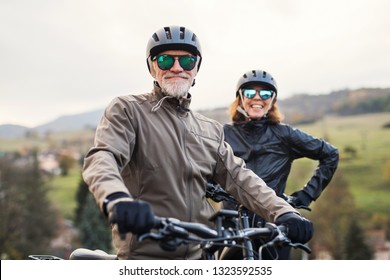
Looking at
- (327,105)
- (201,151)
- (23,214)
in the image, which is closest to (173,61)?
(201,151)

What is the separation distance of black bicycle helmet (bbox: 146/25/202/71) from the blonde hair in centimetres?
242

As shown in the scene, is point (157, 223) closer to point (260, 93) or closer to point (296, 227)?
point (296, 227)

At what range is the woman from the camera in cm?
604

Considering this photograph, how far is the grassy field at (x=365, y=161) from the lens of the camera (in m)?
57.7

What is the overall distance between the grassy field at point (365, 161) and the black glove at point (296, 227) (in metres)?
53.9

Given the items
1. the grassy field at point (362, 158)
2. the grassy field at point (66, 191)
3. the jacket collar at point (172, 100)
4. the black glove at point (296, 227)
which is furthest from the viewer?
the grassy field at point (66, 191)

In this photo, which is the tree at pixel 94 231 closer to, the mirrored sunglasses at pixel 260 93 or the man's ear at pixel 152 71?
the mirrored sunglasses at pixel 260 93

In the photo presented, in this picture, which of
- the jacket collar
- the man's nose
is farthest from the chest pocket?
the man's nose

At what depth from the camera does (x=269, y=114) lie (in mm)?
6277

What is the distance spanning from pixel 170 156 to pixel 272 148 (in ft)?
8.61

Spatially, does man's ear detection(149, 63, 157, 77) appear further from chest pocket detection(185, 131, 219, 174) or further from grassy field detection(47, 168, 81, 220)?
grassy field detection(47, 168, 81, 220)

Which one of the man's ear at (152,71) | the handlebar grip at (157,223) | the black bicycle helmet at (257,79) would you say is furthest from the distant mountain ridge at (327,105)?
the handlebar grip at (157,223)
